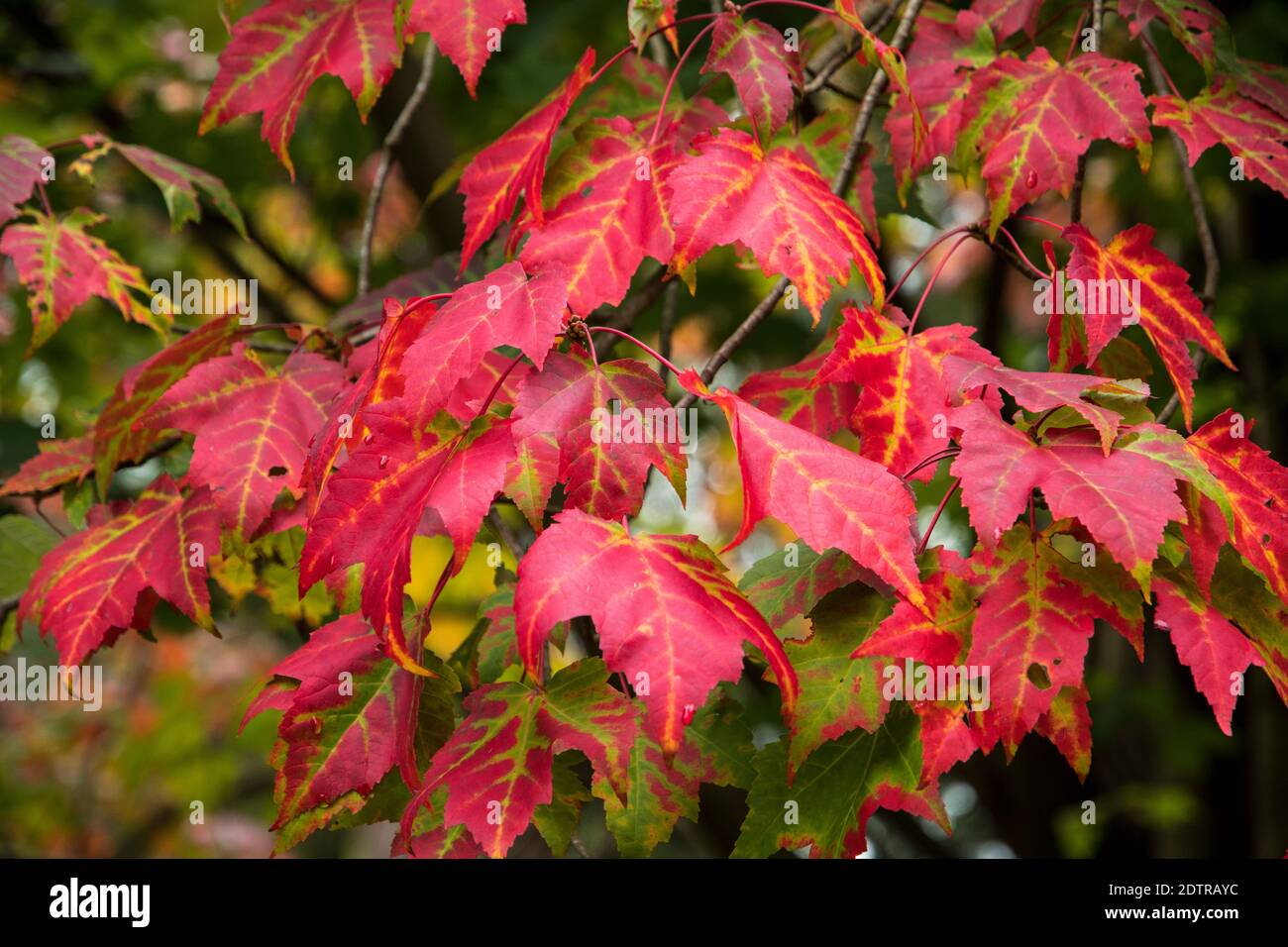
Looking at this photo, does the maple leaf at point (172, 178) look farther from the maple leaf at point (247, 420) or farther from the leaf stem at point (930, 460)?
the leaf stem at point (930, 460)

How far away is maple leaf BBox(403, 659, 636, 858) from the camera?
1.30 metres

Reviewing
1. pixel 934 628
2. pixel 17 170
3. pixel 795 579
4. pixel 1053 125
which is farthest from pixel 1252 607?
pixel 17 170

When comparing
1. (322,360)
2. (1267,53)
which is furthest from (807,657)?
(1267,53)

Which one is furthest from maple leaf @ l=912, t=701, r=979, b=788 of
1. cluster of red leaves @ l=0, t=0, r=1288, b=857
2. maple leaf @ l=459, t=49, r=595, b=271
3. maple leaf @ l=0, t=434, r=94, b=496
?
maple leaf @ l=0, t=434, r=94, b=496

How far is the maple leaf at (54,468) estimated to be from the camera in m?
2.00

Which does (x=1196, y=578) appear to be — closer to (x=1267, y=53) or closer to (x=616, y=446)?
(x=616, y=446)

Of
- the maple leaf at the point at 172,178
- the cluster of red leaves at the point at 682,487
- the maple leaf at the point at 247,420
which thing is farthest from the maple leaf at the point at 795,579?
the maple leaf at the point at 172,178

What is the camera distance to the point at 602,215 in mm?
1496

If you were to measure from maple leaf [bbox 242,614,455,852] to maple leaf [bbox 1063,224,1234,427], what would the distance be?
0.95 metres

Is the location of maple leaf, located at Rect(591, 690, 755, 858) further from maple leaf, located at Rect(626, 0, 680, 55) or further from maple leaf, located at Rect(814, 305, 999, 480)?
maple leaf, located at Rect(626, 0, 680, 55)

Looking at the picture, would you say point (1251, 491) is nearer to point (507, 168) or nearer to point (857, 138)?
point (857, 138)

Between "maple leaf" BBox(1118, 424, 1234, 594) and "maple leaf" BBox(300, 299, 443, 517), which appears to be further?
"maple leaf" BBox(300, 299, 443, 517)

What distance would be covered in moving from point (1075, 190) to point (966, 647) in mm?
795

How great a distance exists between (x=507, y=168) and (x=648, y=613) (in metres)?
0.73
